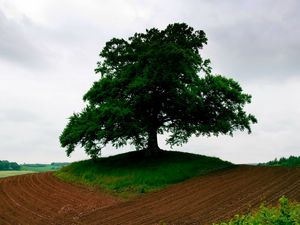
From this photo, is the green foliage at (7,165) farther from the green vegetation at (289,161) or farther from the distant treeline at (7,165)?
the green vegetation at (289,161)

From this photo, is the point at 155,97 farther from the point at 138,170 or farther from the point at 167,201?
the point at 167,201

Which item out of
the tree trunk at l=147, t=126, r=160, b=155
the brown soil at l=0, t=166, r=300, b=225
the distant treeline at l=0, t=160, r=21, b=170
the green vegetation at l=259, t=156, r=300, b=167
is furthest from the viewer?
the distant treeline at l=0, t=160, r=21, b=170

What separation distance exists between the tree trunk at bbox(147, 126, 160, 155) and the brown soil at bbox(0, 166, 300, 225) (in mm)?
9254

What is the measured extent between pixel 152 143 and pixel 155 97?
469cm

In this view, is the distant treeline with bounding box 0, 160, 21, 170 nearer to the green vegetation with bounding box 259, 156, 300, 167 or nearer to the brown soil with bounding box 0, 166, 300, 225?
the brown soil with bounding box 0, 166, 300, 225

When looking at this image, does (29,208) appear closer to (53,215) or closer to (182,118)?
(53,215)

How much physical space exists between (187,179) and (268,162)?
42.7 ft

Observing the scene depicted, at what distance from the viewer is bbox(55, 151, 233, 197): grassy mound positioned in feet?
129

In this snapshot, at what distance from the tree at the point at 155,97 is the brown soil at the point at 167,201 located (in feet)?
22.1

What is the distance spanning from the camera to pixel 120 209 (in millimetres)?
28953

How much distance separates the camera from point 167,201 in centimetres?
2983

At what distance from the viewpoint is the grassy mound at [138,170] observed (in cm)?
3919

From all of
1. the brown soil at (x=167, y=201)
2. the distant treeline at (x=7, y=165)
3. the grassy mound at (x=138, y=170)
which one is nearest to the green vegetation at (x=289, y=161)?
the brown soil at (x=167, y=201)

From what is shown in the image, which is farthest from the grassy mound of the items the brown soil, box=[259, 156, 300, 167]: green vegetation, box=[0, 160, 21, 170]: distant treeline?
box=[0, 160, 21, 170]: distant treeline
